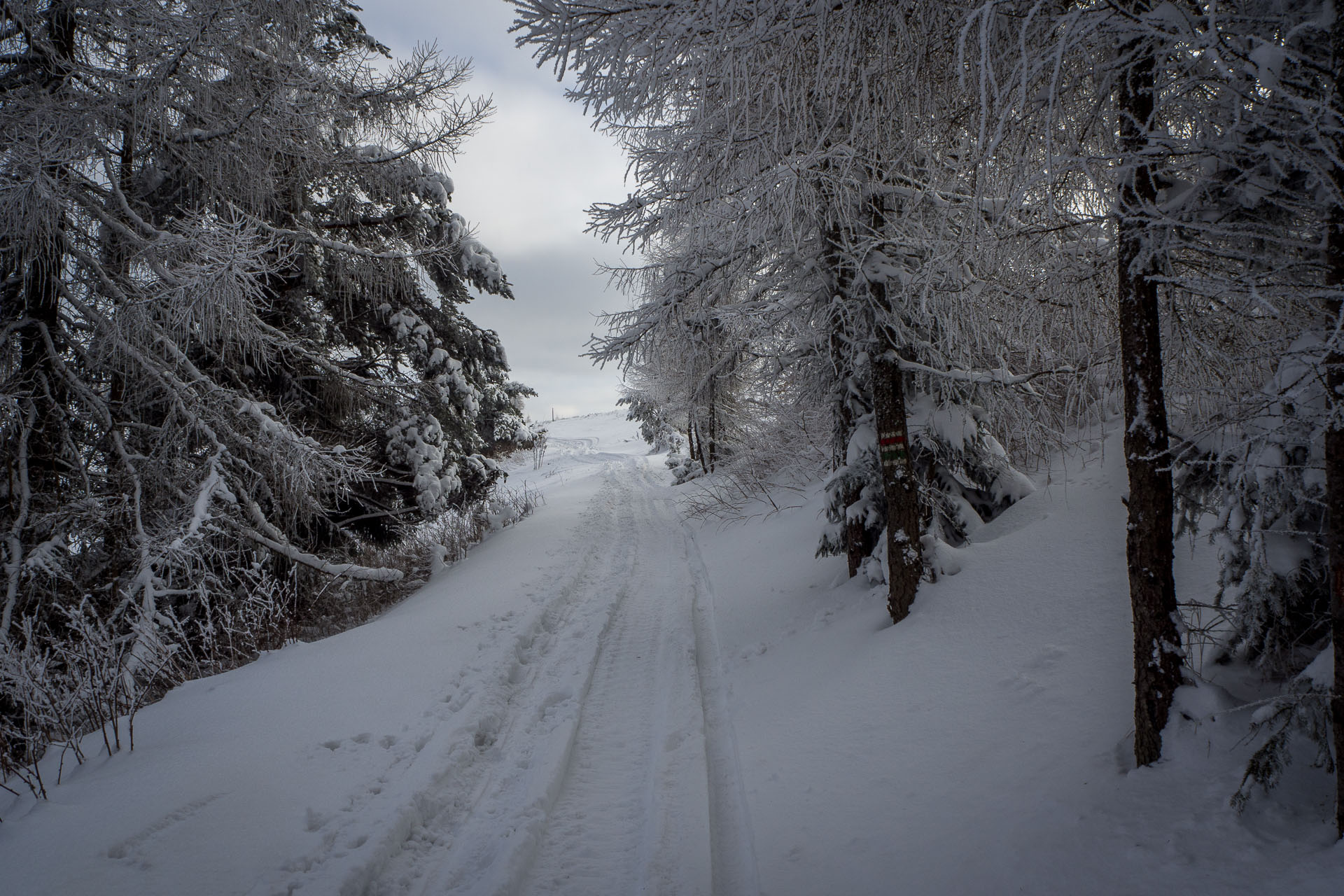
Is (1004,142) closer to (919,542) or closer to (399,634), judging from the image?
(919,542)

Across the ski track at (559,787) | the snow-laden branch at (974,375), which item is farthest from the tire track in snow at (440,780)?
the snow-laden branch at (974,375)

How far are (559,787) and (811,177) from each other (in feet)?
15.0

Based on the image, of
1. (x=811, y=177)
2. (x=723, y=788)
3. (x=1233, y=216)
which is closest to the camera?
(x=1233, y=216)

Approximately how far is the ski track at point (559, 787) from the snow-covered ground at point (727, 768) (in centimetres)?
2

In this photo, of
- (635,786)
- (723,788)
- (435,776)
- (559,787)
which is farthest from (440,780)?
(723,788)

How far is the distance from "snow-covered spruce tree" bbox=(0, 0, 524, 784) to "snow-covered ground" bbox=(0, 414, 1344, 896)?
1.34 metres

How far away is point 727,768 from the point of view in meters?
3.93

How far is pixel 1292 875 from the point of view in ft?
6.73

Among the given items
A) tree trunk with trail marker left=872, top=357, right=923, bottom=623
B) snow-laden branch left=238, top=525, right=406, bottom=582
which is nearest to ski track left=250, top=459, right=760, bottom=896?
tree trunk with trail marker left=872, top=357, right=923, bottom=623

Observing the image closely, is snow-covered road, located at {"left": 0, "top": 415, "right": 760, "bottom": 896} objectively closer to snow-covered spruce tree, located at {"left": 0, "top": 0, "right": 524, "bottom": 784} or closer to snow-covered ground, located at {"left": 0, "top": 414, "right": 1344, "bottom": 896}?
snow-covered ground, located at {"left": 0, "top": 414, "right": 1344, "bottom": 896}

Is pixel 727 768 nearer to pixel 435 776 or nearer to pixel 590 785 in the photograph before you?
pixel 590 785

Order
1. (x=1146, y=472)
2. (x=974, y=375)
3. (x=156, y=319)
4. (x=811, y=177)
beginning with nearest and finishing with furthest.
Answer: (x=1146, y=472) → (x=811, y=177) → (x=974, y=375) → (x=156, y=319)

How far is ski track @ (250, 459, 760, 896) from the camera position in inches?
113

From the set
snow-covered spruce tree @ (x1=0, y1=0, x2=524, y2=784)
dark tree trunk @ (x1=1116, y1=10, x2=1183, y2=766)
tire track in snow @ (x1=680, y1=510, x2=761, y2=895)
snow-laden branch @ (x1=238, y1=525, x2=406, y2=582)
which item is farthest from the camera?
snow-laden branch @ (x1=238, y1=525, x2=406, y2=582)
